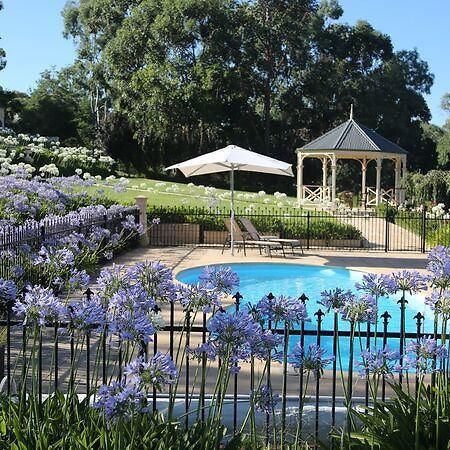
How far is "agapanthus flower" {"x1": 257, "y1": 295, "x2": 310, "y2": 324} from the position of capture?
123 inches

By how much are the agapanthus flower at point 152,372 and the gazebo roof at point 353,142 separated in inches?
1111

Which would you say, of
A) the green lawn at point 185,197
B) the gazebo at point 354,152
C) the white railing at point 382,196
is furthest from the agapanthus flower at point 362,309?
the white railing at point 382,196

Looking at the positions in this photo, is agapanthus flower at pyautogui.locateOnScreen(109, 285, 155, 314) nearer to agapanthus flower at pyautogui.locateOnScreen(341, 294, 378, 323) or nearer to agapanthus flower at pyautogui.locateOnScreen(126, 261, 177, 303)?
agapanthus flower at pyautogui.locateOnScreen(126, 261, 177, 303)

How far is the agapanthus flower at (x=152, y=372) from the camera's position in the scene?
7.77 feet

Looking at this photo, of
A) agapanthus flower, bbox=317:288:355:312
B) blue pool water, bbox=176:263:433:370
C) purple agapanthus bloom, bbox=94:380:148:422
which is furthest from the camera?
blue pool water, bbox=176:263:433:370

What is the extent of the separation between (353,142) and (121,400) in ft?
96.2

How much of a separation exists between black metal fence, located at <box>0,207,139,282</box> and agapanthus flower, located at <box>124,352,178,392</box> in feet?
11.0

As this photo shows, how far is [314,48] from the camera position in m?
46.9

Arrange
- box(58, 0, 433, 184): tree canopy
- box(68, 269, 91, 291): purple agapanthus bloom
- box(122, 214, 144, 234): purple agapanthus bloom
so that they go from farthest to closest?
box(58, 0, 433, 184): tree canopy < box(122, 214, 144, 234): purple agapanthus bloom < box(68, 269, 91, 291): purple agapanthus bloom

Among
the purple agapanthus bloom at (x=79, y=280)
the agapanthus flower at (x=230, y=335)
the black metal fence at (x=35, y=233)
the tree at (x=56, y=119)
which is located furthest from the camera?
the tree at (x=56, y=119)

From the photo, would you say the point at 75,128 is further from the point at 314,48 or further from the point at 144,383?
the point at 144,383

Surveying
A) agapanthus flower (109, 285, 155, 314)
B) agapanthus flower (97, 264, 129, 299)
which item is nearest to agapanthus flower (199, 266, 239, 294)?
agapanthus flower (109, 285, 155, 314)

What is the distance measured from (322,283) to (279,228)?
5230mm

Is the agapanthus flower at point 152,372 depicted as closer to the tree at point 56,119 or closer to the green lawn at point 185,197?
the green lawn at point 185,197
